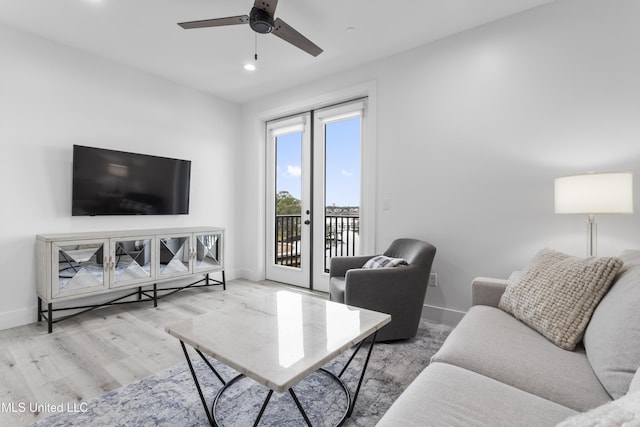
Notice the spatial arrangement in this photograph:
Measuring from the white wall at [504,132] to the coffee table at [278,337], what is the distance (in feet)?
4.91

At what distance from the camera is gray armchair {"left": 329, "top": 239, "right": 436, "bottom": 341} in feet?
7.43

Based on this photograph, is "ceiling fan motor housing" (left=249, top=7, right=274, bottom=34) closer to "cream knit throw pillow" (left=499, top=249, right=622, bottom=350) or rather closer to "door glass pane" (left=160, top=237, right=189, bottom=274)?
"cream knit throw pillow" (left=499, top=249, right=622, bottom=350)

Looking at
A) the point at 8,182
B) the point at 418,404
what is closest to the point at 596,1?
the point at 418,404

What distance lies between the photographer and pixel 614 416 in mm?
452

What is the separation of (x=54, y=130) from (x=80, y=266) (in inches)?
51.3

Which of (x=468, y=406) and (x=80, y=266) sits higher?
(x=80, y=266)

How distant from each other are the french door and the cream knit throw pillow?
6.57 ft

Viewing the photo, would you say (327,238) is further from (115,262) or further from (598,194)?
(598,194)

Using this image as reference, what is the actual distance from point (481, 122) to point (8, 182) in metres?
4.08

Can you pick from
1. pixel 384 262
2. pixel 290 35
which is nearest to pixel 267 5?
pixel 290 35

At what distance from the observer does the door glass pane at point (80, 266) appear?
264 centimetres

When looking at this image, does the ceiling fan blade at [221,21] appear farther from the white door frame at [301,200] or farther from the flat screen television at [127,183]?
the white door frame at [301,200]

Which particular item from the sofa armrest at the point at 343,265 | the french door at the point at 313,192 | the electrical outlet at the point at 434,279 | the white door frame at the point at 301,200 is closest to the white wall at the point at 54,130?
the white door frame at the point at 301,200

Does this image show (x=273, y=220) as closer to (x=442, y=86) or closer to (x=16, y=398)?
(x=442, y=86)
